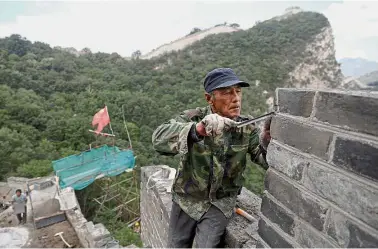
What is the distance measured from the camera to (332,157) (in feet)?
3.17

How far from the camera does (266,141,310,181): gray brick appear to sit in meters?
1.10

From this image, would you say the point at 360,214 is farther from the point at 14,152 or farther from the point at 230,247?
the point at 14,152

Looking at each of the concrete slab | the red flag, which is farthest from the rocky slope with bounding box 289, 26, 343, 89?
the concrete slab

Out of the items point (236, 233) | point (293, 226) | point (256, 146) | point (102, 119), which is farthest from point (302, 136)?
point (102, 119)

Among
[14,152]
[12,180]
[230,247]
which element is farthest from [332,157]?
[14,152]

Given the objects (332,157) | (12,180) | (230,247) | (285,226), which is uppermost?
(332,157)

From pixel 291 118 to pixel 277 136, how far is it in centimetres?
12

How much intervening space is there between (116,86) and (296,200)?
2933 cm

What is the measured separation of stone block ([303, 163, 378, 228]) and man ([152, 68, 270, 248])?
0.91 metres

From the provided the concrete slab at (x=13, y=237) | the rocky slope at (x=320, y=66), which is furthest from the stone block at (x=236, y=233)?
the rocky slope at (x=320, y=66)

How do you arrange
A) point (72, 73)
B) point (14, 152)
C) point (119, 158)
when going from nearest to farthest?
point (119, 158), point (14, 152), point (72, 73)

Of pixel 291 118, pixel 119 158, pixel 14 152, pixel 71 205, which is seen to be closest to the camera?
pixel 291 118

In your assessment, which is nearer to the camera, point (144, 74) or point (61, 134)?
point (61, 134)

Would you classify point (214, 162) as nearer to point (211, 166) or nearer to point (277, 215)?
point (211, 166)
